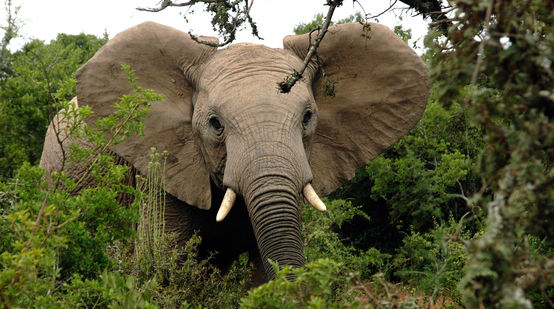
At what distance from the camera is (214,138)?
4.98m

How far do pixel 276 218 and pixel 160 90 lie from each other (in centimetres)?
183

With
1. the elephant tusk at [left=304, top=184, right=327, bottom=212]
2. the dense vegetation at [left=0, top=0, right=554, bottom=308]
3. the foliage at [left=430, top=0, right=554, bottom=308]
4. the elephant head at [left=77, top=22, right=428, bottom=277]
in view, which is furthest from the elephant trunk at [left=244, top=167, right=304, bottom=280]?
the foliage at [left=430, top=0, right=554, bottom=308]

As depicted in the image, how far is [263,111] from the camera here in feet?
15.4

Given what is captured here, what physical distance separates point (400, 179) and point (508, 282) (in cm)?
722

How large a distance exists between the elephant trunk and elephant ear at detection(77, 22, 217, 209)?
40.5 inches

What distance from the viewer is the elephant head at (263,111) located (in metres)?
4.45

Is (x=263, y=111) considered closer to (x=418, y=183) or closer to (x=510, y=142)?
(x=510, y=142)

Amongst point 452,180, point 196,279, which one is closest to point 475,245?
point 196,279

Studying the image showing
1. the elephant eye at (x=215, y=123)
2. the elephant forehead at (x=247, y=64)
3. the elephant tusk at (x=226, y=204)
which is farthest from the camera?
the elephant forehead at (x=247, y=64)

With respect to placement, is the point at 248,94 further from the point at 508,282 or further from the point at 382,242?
the point at 382,242

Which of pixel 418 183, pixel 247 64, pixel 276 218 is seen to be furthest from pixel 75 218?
pixel 418 183

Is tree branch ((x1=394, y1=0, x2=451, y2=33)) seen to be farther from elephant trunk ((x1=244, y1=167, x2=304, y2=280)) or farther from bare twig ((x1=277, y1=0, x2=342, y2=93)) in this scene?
elephant trunk ((x1=244, y1=167, x2=304, y2=280))

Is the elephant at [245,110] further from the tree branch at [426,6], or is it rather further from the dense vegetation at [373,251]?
the tree branch at [426,6]

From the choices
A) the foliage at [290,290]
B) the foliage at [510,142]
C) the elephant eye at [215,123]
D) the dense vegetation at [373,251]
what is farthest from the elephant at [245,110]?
the foliage at [510,142]
